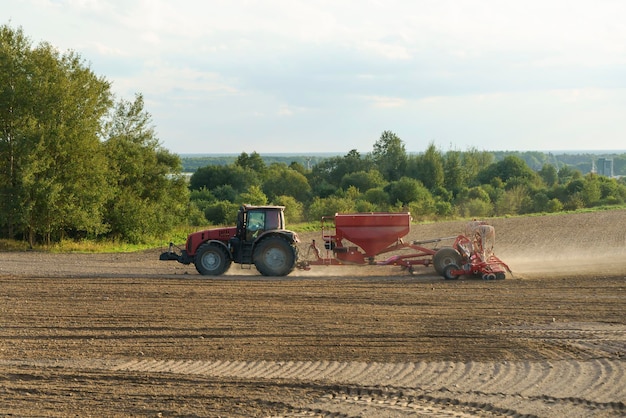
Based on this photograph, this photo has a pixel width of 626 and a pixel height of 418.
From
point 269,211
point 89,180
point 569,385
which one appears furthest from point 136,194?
point 569,385

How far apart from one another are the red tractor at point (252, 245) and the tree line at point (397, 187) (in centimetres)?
2285

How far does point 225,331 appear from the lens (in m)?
13.1

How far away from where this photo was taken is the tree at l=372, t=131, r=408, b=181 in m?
74.1

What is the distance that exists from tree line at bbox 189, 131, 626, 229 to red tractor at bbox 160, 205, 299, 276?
22.8 m

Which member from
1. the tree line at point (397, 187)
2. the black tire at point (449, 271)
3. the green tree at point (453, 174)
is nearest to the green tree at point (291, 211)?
the tree line at point (397, 187)

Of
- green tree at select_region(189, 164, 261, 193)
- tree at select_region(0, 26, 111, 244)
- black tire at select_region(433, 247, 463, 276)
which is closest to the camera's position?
black tire at select_region(433, 247, 463, 276)

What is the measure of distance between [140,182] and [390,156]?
4421 cm

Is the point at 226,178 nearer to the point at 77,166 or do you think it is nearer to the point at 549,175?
the point at 549,175

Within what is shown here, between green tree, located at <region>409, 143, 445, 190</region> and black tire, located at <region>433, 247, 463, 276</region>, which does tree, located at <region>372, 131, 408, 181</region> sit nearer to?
green tree, located at <region>409, 143, 445, 190</region>

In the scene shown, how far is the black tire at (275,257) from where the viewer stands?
20.0 meters

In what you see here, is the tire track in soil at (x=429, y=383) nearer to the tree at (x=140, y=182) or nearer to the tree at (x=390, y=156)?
the tree at (x=140, y=182)

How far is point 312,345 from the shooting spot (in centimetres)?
1204

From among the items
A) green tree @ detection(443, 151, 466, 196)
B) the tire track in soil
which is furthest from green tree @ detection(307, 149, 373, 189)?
the tire track in soil

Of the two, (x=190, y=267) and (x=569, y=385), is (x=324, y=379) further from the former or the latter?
(x=190, y=267)
